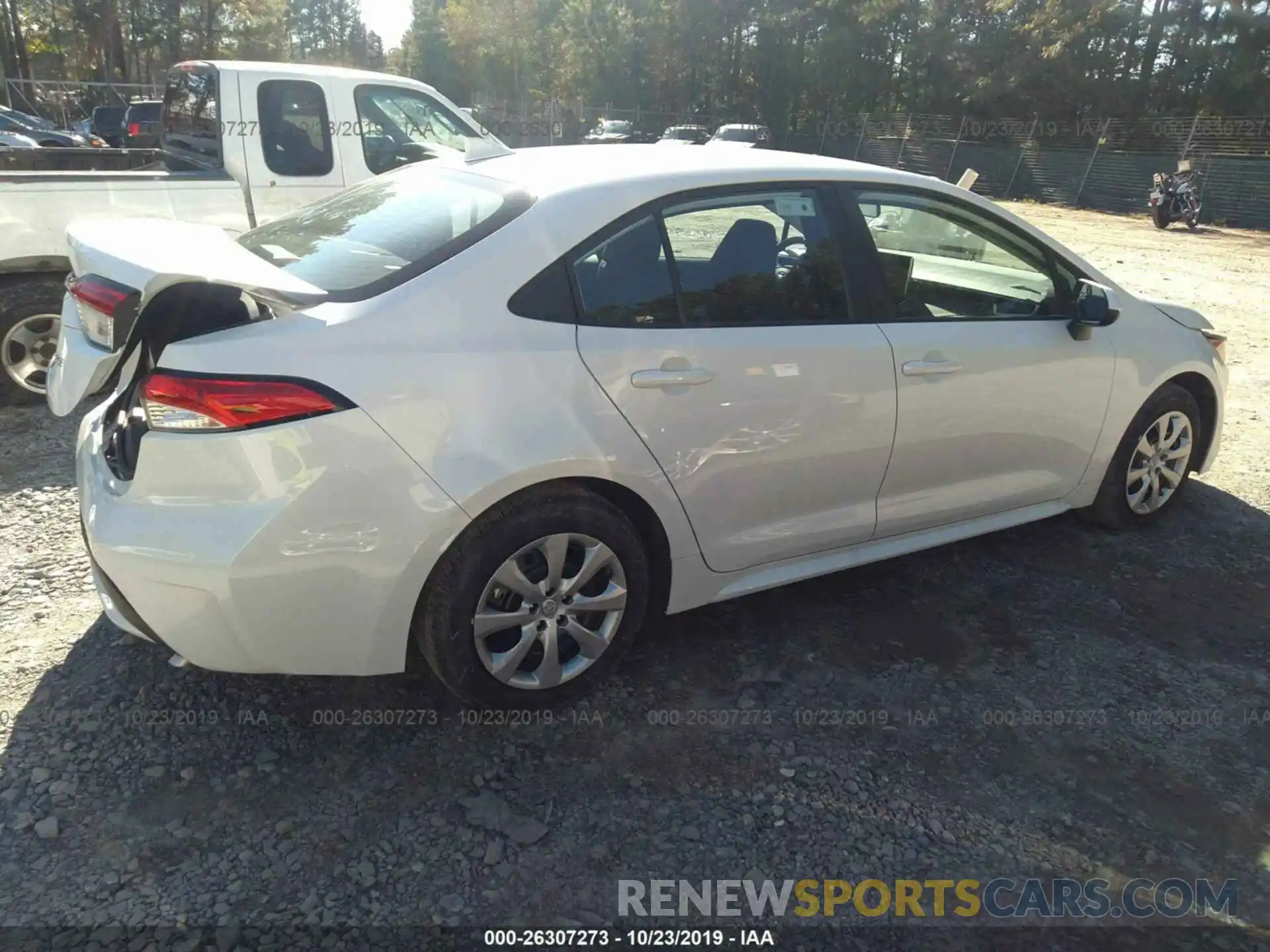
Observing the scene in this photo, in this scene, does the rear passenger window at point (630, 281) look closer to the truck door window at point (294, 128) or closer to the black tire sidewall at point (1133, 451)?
the black tire sidewall at point (1133, 451)

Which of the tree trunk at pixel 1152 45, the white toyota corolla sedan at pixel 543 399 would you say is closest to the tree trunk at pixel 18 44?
the tree trunk at pixel 1152 45

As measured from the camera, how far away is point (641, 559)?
2.99 meters

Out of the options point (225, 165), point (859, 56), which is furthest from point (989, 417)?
point (859, 56)

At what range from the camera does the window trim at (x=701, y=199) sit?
2812mm

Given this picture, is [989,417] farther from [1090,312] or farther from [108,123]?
[108,123]

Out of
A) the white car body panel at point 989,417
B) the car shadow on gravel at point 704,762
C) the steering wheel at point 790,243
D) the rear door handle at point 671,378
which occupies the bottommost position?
the car shadow on gravel at point 704,762

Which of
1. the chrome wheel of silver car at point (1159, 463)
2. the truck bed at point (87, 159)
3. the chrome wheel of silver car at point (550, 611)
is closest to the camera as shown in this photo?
the chrome wheel of silver car at point (550, 611)

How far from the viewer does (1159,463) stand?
4.44 m

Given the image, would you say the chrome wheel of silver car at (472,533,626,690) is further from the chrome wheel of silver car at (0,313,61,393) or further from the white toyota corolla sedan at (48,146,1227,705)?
the chrome wheel of silver car at (0,313,61,393)

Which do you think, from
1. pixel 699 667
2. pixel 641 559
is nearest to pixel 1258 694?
pixel 699 667

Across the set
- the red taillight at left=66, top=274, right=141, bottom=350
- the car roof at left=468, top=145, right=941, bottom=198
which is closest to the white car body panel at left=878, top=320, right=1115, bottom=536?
the car roof at left=468, top=145, right=941, bottom=198

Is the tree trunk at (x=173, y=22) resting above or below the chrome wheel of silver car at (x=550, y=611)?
above

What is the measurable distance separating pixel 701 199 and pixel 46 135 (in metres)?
22.6

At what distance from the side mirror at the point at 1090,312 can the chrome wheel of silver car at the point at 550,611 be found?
7.20 ft
